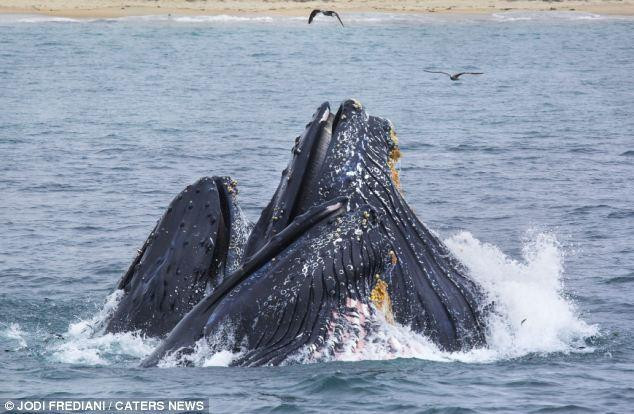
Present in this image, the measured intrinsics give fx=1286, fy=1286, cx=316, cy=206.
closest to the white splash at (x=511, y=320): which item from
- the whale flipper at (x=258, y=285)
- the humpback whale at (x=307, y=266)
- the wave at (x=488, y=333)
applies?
the wave at (x=488, y=333)

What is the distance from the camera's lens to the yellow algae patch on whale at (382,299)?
33.4 ft

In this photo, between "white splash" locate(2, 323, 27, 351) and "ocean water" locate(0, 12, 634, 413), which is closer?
"ocean water" locate(0, 12, 634, 413)

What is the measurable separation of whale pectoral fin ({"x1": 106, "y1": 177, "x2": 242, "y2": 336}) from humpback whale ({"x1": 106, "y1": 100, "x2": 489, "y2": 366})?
0.01m

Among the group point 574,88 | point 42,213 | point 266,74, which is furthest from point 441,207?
point 266,74

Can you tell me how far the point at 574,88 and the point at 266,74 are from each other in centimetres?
1117

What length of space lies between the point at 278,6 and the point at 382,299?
6891 cm

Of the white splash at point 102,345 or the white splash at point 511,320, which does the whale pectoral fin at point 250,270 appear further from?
the white splash at point 102,345

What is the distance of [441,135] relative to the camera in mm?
30062

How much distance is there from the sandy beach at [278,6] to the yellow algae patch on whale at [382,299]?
211 ft

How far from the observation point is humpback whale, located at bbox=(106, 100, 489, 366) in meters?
9.92

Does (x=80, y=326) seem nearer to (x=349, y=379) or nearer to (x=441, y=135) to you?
(x=349, y=379)

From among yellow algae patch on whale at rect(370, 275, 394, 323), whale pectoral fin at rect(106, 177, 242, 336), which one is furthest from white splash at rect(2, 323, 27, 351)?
yellow algae patch on whale at rect(370, 275, 394, 323)

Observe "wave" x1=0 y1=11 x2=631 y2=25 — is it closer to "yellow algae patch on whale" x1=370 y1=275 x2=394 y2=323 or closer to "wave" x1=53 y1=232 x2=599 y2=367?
"wave" x1=53 y1=232 x2=599 y2=367

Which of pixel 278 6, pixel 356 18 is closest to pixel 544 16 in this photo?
pixel 356 18
